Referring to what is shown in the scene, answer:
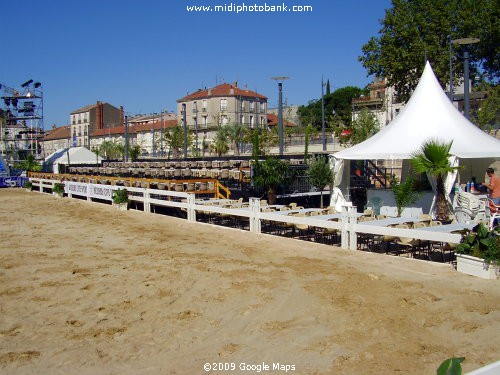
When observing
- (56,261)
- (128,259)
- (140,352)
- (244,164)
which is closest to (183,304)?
(140,352)

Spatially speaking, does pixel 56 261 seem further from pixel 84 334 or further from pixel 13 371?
pixel 13 371

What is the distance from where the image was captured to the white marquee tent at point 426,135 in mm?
13533

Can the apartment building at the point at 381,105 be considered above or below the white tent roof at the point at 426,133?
above

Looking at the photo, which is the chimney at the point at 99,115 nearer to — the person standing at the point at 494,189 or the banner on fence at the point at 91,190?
the banner on fence at the point at 91,190

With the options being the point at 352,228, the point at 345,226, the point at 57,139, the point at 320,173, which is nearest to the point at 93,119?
the point at 57,139

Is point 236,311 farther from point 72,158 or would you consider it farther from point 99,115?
point 99,115

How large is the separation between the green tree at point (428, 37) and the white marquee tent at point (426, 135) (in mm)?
21485

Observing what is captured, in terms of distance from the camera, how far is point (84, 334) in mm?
6055

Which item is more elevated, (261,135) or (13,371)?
(261,135)

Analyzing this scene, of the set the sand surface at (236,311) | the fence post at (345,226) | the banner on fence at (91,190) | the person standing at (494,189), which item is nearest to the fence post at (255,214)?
the sand surface at (236,311)

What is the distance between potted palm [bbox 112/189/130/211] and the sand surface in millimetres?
7815

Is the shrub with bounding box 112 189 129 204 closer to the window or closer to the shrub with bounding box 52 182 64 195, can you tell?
the shrub with bounding box 52 182 64 195

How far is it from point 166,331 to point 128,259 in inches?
174

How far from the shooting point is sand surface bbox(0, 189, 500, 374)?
5.29 meters
